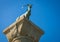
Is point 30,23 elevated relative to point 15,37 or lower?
elevated

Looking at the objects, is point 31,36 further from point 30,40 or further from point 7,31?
point 7,31

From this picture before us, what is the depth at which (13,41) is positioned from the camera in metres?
8.47

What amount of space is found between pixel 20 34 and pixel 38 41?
915 mm

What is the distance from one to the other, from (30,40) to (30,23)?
738 mm

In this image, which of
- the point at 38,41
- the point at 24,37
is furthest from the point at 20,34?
the point at 38,41

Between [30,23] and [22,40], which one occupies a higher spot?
[30,23]

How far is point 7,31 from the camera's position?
880 cm

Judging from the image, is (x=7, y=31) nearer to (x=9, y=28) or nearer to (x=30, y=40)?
(x=9, y=28)

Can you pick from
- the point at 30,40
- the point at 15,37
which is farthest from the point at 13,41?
the point at 30,40

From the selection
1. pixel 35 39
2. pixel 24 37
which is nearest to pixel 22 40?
pixel 24 37

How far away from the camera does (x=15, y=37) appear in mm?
8422

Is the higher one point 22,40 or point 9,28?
point 9,28

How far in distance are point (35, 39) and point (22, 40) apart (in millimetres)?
672

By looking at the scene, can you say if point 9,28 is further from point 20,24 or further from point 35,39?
point 35,39
